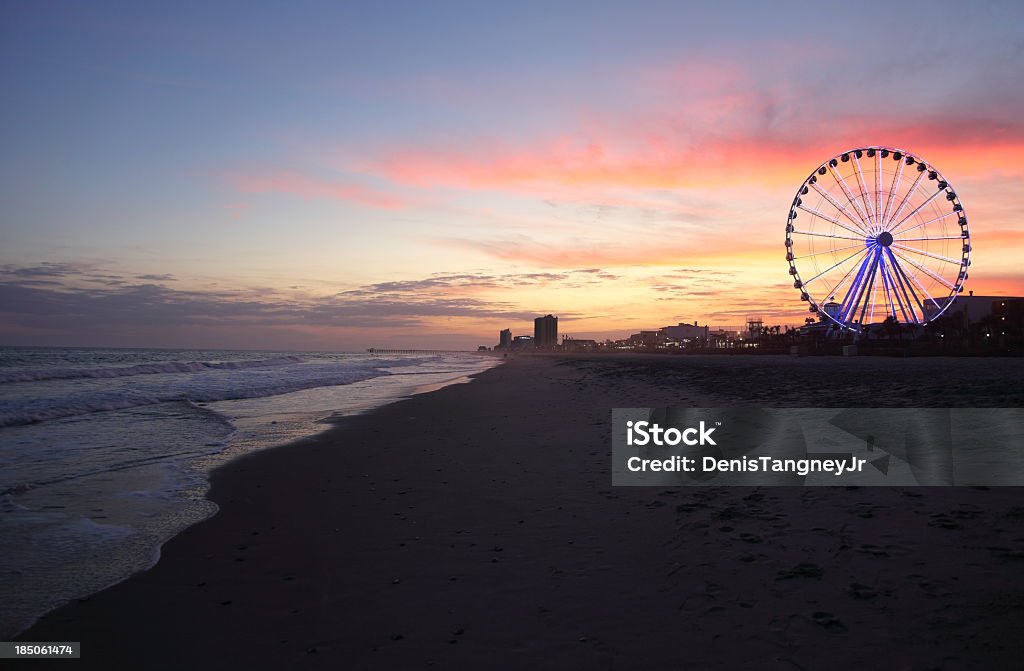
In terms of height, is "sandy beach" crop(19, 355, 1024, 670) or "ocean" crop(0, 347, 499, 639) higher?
"sandy beach" crop(19, 355, 1024, 670)

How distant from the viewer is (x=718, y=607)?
3926 millimetres

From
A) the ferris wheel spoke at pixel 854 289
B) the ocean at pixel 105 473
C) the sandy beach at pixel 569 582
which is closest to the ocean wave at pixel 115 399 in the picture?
the ocean at pixel 105 473

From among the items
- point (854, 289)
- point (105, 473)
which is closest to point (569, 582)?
point (105, 473)

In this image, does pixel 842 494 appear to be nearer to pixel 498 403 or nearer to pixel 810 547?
pixel 810 547

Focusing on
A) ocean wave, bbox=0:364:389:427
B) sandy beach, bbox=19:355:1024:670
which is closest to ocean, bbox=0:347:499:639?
ocean wave, bbox=0:364:389:427

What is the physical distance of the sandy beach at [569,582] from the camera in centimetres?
345

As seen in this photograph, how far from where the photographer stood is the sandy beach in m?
3.45

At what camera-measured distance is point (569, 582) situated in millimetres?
4523

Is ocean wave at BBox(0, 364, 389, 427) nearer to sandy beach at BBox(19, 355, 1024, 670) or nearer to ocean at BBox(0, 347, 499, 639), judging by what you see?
ocean at BBox(0, 347, 499, 639)

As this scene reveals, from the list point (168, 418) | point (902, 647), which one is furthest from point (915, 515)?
point (168, 418)

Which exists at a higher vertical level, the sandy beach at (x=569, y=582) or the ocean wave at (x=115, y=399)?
the sandy beach at (x=569, y=582)

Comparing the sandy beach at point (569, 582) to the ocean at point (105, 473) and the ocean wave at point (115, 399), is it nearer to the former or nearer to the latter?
the ocean at point (105, 473)

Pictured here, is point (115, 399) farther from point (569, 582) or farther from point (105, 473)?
point (569, 582)

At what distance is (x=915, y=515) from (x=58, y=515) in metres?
9.31
